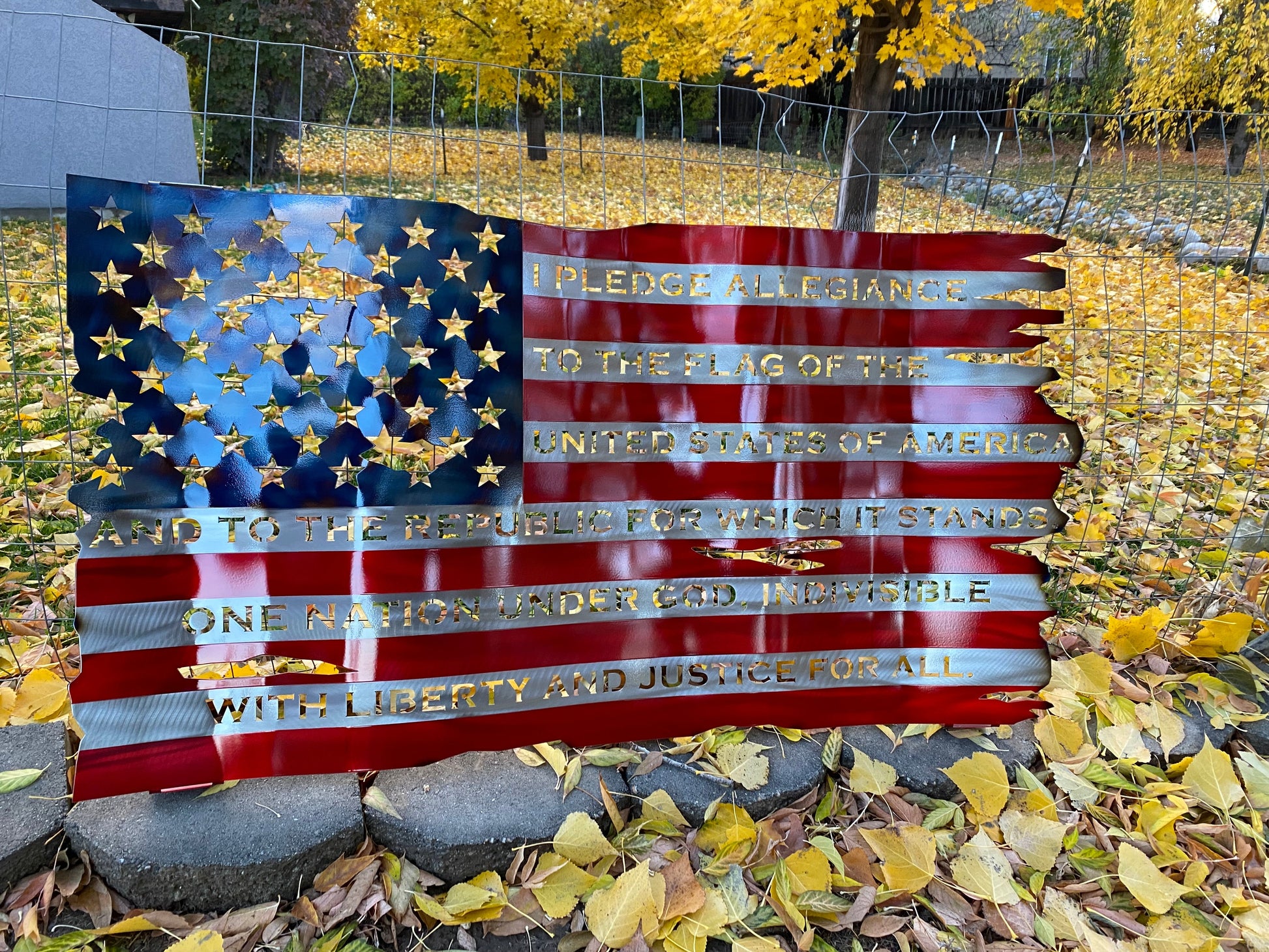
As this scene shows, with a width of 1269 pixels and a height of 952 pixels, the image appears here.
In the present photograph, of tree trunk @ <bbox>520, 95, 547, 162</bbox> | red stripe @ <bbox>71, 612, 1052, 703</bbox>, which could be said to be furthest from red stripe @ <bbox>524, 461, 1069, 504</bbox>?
tree trunk @ <bbox>520, 95, 547, 162</bbox>

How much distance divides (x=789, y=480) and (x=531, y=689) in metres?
0.79

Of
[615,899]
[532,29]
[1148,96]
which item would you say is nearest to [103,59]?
[532,29]

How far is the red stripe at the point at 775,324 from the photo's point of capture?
6.13ft

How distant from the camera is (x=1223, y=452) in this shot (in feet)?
12.6

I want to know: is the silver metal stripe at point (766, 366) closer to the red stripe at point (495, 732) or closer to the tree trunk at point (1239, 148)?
the red stripe at point (495, 732)

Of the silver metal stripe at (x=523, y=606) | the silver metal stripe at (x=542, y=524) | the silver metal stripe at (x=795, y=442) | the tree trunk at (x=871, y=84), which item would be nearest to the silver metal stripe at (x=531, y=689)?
the silver metal stripe at (x=523, y=606)

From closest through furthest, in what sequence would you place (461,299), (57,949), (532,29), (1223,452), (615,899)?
(57,949), (615,899), (461,299), (1223,452), (532,29)

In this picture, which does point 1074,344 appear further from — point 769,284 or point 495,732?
point 495,732

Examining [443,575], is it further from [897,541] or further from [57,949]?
[897,541]

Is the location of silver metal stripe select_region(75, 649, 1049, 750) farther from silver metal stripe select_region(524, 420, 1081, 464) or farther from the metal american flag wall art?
Result: silver metal stripe select_region(524, 420, 1081, 464)

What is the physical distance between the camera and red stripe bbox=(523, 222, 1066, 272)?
186cm

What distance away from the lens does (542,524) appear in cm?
189

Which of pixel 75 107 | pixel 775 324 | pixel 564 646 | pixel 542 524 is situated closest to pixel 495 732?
pixel 564 646

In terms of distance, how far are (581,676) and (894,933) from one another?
0.86m
